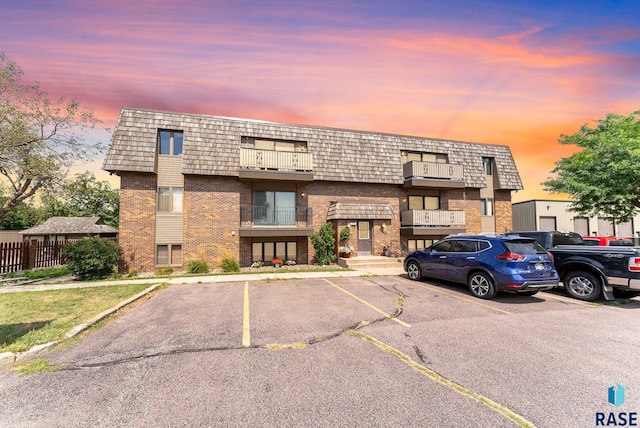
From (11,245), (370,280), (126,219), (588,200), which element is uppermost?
(588,200)

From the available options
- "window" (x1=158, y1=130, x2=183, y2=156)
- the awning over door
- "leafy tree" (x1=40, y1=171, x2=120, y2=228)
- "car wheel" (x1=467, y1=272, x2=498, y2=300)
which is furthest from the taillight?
"leafy tree" (x1=40, y1=171, x2=120, y2=228)

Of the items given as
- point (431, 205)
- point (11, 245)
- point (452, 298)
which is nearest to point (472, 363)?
point (452, 298)

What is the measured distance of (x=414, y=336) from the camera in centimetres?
536

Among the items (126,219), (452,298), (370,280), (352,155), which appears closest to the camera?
(452,298)

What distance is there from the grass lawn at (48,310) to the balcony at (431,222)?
48.5ft

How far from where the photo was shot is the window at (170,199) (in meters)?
15.0

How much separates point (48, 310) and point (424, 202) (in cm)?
1946

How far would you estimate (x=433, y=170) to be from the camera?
60.7 ft

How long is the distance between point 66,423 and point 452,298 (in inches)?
337

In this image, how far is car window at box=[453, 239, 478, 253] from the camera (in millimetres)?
8945

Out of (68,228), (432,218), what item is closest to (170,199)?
(432,218)

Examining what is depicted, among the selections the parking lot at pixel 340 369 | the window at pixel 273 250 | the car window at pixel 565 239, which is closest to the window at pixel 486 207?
the car window at pixel 565 239

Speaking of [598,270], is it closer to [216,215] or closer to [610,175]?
[610,175]

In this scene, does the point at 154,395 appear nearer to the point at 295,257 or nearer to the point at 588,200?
the point at 295,257
